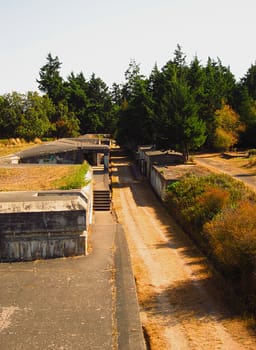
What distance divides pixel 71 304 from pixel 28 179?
9.73 m

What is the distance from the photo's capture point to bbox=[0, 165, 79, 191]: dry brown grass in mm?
13273

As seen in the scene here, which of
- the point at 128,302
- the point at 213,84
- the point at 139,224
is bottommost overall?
the point at 139,224

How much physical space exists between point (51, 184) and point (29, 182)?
1.36 metres

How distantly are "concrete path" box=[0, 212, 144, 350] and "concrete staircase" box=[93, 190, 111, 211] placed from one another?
429 inches

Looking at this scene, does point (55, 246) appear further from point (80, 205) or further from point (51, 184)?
point (51, 184)

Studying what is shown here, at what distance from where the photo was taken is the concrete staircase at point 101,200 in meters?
20.0

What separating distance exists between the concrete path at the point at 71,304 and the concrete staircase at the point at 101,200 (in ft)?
35.8

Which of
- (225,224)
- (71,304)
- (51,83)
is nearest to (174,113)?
(225,224)

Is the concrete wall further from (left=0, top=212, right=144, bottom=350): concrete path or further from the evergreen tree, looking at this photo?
the evergreen tree

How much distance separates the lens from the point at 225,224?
33.9 ft

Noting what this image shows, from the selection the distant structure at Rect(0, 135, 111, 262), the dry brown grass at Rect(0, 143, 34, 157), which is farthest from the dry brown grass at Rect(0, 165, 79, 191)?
the dry brown grass at Rect(0, 143, 34, 157)

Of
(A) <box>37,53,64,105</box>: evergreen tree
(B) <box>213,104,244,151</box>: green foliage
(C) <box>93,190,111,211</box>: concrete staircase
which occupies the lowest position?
(C) <box>93,190,111,211</box>: concrete staircase

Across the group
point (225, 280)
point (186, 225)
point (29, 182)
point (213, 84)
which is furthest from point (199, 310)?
point (213, 84)

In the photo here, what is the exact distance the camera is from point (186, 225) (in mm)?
16016
